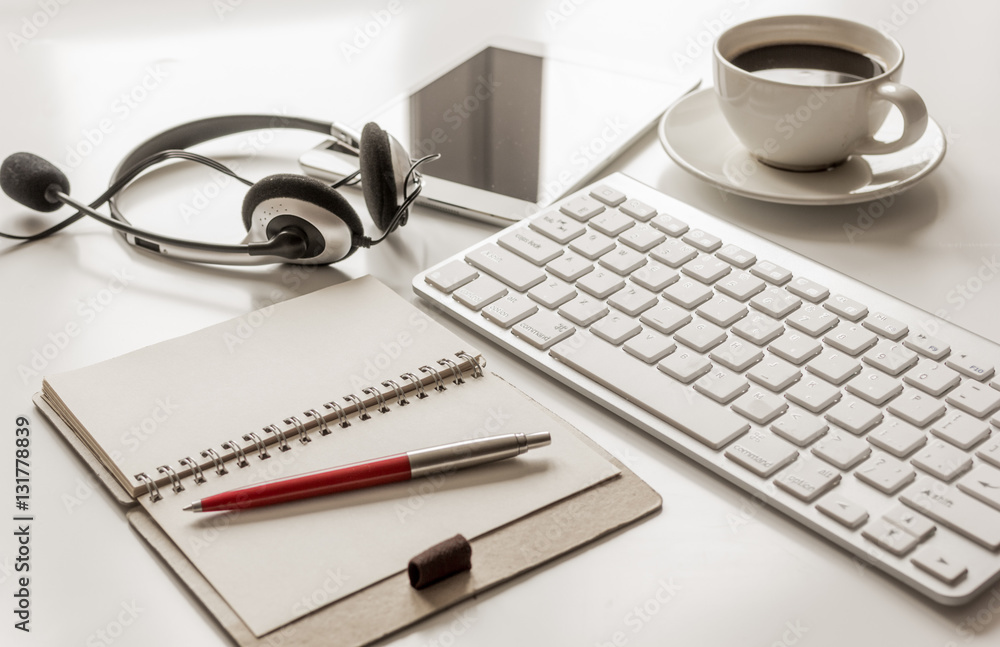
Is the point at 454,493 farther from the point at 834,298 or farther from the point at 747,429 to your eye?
the point at 834,298

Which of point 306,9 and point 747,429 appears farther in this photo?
point 306,9

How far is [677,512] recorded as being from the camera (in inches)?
24.0

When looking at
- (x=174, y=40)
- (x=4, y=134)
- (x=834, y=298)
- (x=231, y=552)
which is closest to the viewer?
(x=231, y=552)

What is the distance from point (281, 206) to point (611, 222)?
0.91ft

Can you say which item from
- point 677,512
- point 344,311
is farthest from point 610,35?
point 677,512

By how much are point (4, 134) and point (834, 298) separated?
0.85m

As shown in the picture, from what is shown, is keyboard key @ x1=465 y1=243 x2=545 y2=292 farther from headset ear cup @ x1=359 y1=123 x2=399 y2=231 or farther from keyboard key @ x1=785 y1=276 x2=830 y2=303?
keyboard key @ x1=785 y1=276 x2=830 y2=303

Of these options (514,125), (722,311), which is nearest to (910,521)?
(722,311)

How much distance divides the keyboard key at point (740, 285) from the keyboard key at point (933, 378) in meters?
0.13

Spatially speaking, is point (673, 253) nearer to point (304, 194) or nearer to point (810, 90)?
point (810, 90)

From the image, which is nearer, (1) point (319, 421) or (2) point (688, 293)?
(1) point (319, 421)

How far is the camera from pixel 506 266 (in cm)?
80

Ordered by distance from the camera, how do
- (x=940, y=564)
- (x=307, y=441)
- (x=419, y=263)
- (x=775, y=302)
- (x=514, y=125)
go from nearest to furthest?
(x=940, y=564)
(x=307, y=441)
(x=775, y=302)
(x=419, y=263)
(x=514, y=125)

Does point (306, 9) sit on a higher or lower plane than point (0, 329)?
higher
